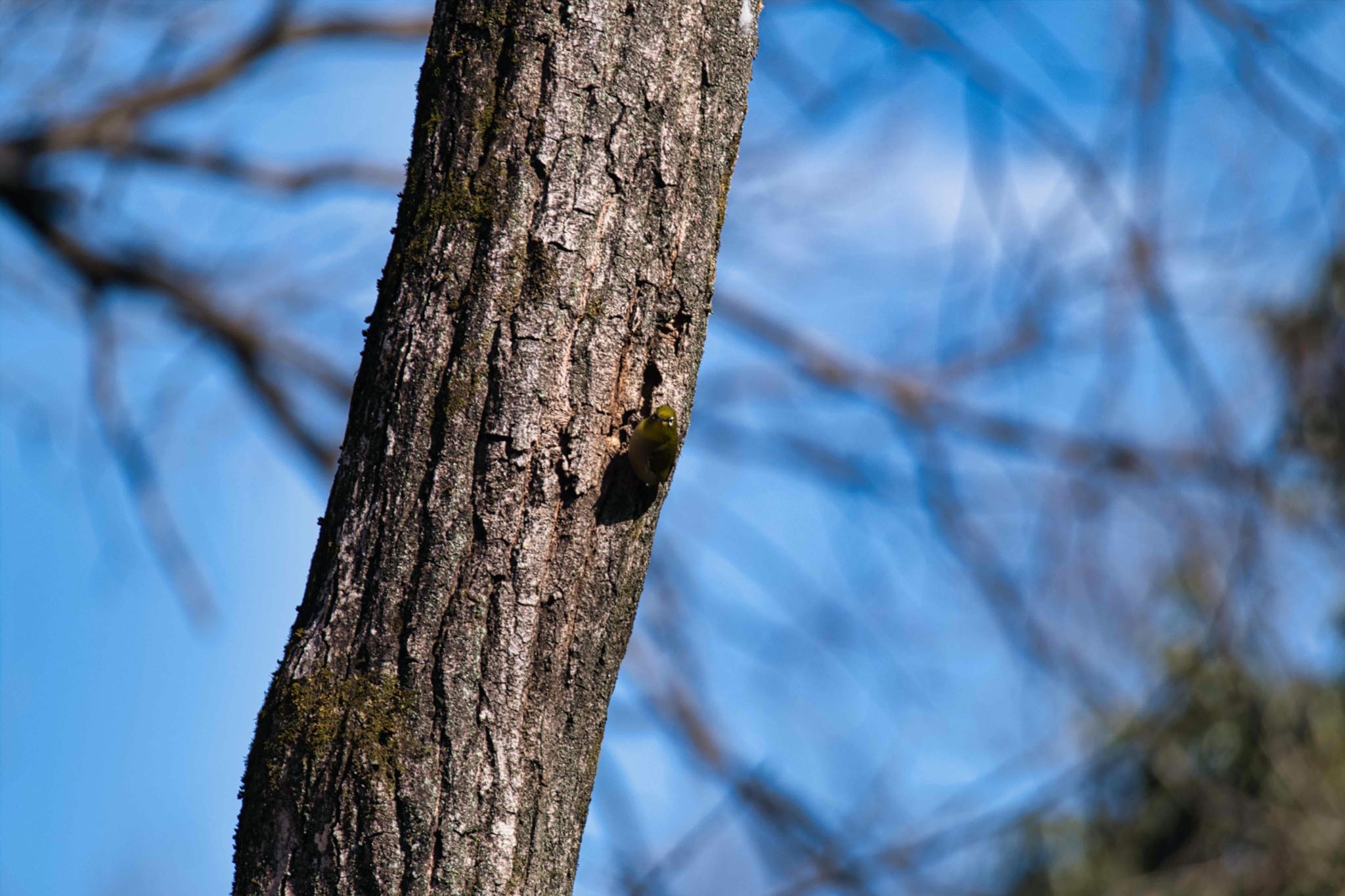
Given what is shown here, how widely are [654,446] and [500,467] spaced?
16cm

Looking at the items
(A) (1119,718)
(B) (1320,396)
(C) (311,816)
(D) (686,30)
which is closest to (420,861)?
(C) (311,816)

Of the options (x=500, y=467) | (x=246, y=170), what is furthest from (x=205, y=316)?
(x=500, y=467)

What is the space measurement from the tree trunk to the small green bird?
18mm

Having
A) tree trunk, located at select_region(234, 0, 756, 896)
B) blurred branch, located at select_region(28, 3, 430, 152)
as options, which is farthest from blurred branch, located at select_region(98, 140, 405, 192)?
tree trunk, located at select_region(234, 0, 756, 896)

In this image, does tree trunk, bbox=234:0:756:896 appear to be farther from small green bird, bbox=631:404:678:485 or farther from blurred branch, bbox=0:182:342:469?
blurred branch, bbox=0:182:342:469

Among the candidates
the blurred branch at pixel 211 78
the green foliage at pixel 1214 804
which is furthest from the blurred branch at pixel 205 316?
the green foliage at pixel 1214 804

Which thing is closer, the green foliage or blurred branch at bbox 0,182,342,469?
the green foliage

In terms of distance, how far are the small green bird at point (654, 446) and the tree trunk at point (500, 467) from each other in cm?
2

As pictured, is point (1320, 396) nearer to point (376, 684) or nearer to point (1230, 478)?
point (1230, 478)

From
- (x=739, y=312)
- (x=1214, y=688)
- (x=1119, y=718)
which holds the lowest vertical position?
(x=1119, y=718)

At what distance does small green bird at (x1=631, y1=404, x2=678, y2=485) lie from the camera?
1061 millimetres

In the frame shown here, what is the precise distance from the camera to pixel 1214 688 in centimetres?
392

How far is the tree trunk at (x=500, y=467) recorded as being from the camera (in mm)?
999

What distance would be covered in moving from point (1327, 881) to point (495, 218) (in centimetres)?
422
